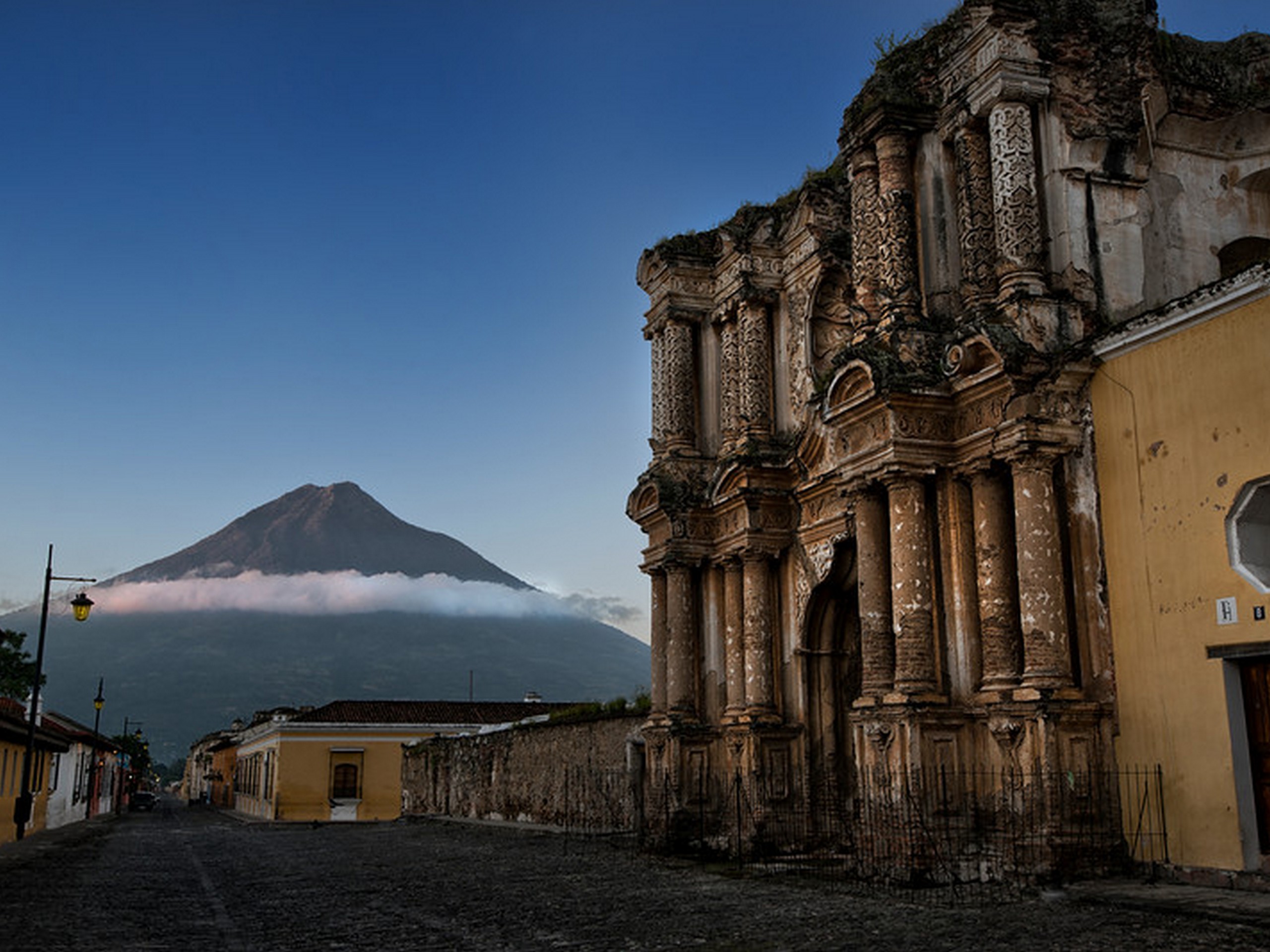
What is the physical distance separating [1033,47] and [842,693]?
8656 mm

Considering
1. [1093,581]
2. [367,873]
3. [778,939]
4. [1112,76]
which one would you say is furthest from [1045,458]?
[367,873]

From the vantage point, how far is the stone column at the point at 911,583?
12711 millimetres

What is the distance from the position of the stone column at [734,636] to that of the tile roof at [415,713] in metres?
26.8

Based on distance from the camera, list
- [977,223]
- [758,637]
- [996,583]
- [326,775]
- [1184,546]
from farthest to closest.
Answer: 1. [326,775]
2. [758,637]
3. [977,223]
4. [996,583]
5. [1184,546]

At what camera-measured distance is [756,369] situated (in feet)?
60.6

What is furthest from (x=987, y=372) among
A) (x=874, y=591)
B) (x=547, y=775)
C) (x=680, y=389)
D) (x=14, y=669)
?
(x=14, y=669)

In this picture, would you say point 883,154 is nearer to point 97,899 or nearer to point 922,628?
point 922,628

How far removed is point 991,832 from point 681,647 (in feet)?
25.0

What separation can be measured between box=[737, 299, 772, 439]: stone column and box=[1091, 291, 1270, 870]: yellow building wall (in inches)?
276

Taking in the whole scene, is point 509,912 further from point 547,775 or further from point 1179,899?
point 547,775

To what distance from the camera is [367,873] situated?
15781 mm

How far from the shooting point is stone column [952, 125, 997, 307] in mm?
13062

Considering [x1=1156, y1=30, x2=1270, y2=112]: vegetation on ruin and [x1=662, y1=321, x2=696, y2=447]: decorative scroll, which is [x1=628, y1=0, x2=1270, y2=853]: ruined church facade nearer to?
[x1=1156, y1=30, x2=1270, y2=112]: vegetation on ruin

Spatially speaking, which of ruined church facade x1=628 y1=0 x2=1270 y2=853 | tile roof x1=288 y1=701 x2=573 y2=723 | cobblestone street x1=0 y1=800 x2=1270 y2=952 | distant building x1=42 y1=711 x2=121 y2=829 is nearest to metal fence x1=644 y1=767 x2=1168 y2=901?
ruined church facade x1=628 y1=0 x2=1270 y2=853
